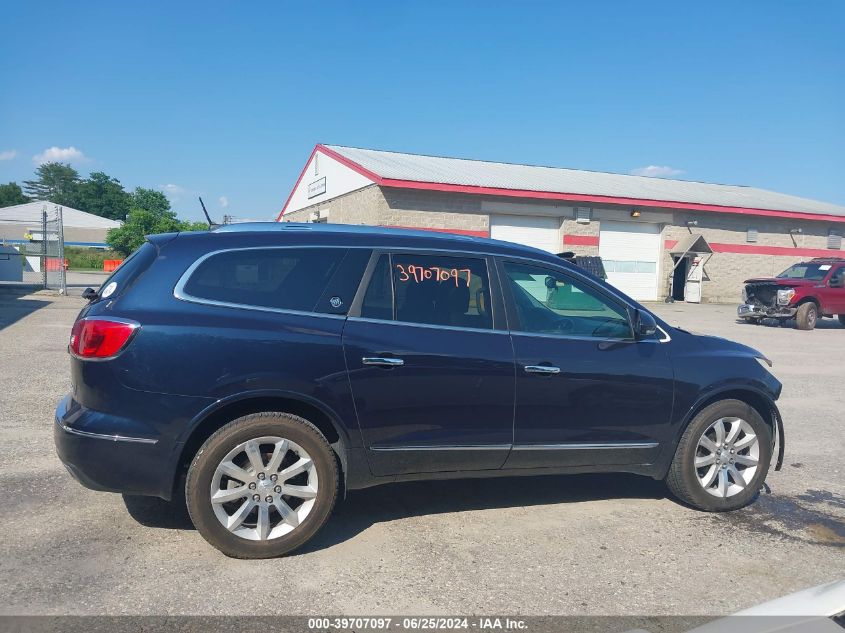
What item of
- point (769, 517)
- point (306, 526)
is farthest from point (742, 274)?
point (306, 526)

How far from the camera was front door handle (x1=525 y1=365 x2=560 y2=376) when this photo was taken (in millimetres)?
4074

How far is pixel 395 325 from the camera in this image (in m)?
3.92

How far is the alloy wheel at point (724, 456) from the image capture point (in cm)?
457

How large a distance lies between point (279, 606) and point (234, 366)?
4.04 ft

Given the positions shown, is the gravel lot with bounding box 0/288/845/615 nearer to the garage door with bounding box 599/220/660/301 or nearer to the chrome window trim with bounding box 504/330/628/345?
the chrome window trim with bounding box 504/330/628/345

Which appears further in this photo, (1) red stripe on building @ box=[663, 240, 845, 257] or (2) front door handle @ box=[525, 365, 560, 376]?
(1) red stripe on building @ box=[663, 240, 845, 257]

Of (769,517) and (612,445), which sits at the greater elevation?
(612,445)

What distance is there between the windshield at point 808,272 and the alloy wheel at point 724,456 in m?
16.4

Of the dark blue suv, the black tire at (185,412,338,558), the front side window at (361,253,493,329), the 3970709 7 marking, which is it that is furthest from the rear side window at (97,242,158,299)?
the 3970709 7 marking

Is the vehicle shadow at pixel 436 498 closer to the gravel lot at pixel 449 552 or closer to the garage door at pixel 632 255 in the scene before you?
the gravel lot at pixel 449 552

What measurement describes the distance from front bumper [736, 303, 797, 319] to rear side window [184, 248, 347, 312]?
1765cm

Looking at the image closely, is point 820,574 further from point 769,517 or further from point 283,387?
point 283,387

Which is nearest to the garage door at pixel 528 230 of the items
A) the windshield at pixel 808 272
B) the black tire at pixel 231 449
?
the windshield at pixel 808 272

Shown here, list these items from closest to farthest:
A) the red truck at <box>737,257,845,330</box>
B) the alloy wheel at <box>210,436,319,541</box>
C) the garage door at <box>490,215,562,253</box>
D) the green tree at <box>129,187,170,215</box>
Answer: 1. the alloy wheel at <box>210,436,319,541</box>
2. the red truck at <box>737,257,845,330</box>
3. the garage door at <box>490,215,562,253</box>
4. the green tree at <box>129,187,170,215</box>
